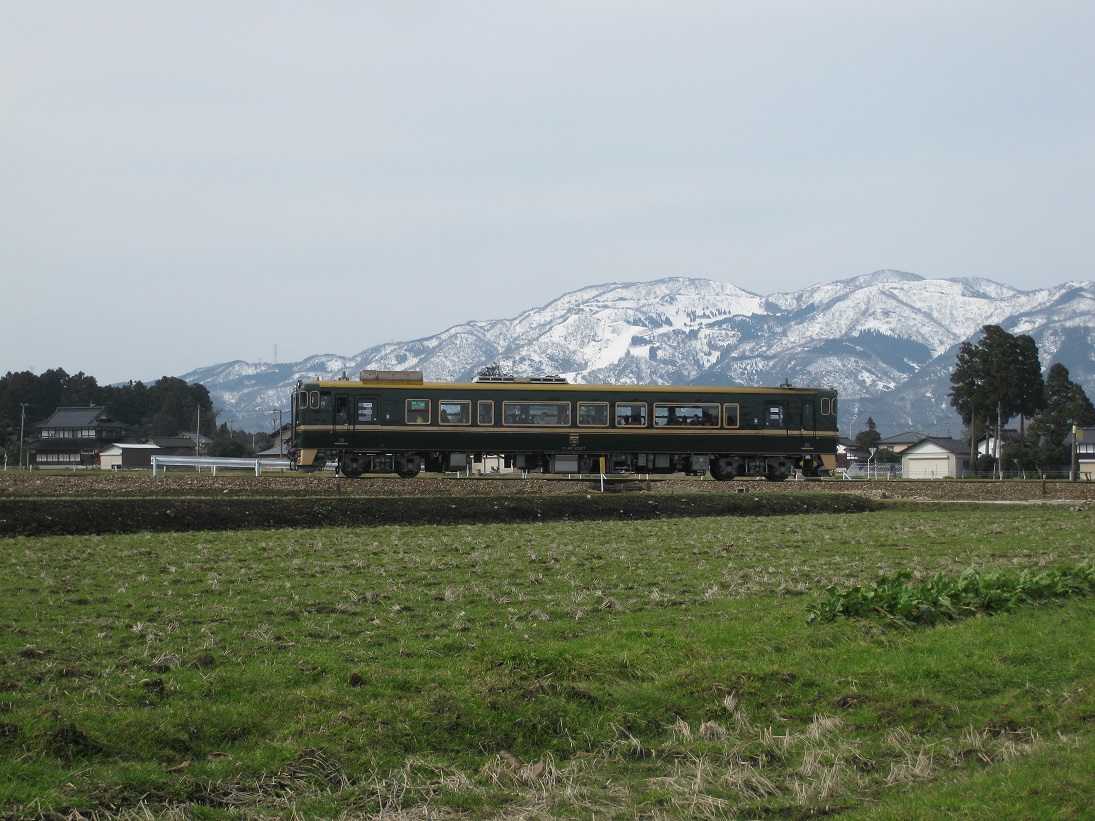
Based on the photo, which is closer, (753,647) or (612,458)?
(753,647)

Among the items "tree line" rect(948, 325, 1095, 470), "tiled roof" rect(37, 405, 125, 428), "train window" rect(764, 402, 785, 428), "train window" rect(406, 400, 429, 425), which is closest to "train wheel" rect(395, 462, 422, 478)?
"train window" rect(406, 400, 429, 425)

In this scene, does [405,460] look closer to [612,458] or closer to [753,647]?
[612,458]

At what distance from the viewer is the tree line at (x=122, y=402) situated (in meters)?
115

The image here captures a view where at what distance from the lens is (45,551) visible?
14000 millimetres

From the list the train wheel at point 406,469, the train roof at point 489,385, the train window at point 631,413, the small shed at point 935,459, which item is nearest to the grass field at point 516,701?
the train roof at point 489,385

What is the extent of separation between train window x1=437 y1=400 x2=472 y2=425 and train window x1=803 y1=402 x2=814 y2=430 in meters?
10.9

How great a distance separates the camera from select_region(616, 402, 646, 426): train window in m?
32.2

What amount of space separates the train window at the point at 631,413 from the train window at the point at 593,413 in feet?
1.37

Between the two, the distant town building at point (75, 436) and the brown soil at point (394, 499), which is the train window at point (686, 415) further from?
the distant town building at point (75, 436)

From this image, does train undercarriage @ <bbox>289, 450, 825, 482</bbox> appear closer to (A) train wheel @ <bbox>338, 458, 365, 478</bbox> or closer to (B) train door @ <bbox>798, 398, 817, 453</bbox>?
(A) train wheel @ <bbox>338, 458, 365, 478</bbox>

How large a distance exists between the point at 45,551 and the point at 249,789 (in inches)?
373

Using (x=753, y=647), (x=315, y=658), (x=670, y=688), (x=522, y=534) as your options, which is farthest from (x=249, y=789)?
(x=522, y=534)

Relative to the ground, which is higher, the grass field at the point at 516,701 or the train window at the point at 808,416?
the train window at the point at 808,416

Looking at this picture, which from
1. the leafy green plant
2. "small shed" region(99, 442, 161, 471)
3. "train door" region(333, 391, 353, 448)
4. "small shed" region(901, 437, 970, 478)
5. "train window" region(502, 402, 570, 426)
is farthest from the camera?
"small shed" region(99, 442, 161, 471)
